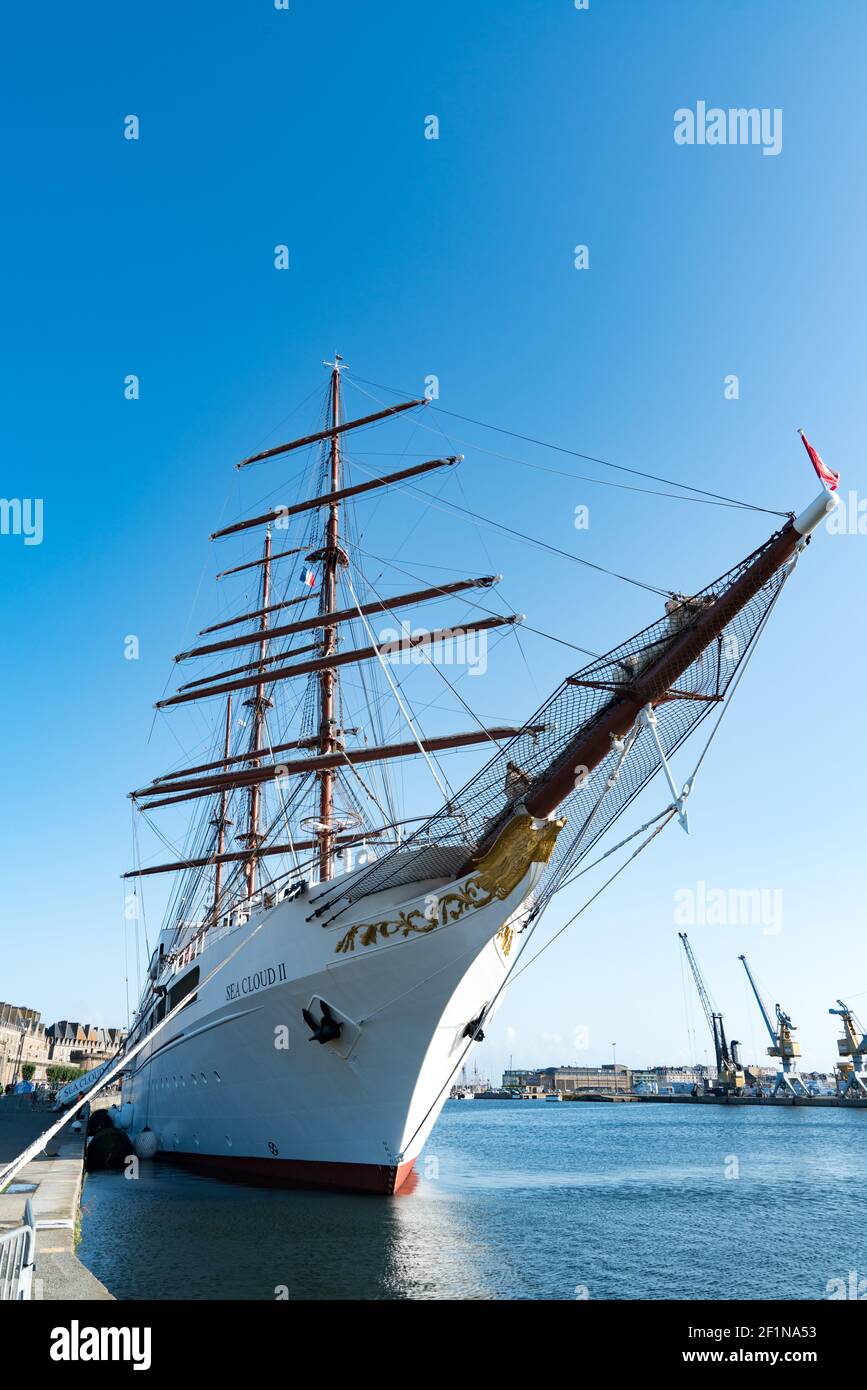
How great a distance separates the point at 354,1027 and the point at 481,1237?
480 cm

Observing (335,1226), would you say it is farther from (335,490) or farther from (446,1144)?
(446,1144)

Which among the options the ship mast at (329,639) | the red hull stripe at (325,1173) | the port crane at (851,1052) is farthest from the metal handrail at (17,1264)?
the port crane at (851,1052)

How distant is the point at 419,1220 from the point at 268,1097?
554cm

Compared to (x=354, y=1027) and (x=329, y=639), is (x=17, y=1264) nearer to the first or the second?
(x=354, y=1027)

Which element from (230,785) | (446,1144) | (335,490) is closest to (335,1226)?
(230,785)

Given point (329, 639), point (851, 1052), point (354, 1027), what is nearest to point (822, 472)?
point (354, 1027)

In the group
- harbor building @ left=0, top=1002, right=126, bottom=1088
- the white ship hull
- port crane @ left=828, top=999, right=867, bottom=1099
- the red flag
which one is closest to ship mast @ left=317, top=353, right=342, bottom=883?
the white ship hull

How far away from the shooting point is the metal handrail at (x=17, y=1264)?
24.4 feet

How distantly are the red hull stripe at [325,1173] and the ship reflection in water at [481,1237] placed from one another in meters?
0.31

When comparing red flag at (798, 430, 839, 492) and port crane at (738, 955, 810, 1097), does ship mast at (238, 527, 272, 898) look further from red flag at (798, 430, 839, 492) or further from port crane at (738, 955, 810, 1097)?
port crane at (738, 955, 810, 1097)

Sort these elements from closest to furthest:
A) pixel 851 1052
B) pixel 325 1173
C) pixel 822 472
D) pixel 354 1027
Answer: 1. pixel 822 472
2. pixel 354 1027
3. pixel 325 1173
4. pixel 851 1052

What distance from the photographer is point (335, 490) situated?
33.8 m

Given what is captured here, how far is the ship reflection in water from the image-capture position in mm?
13688

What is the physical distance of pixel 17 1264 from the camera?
8039mm
